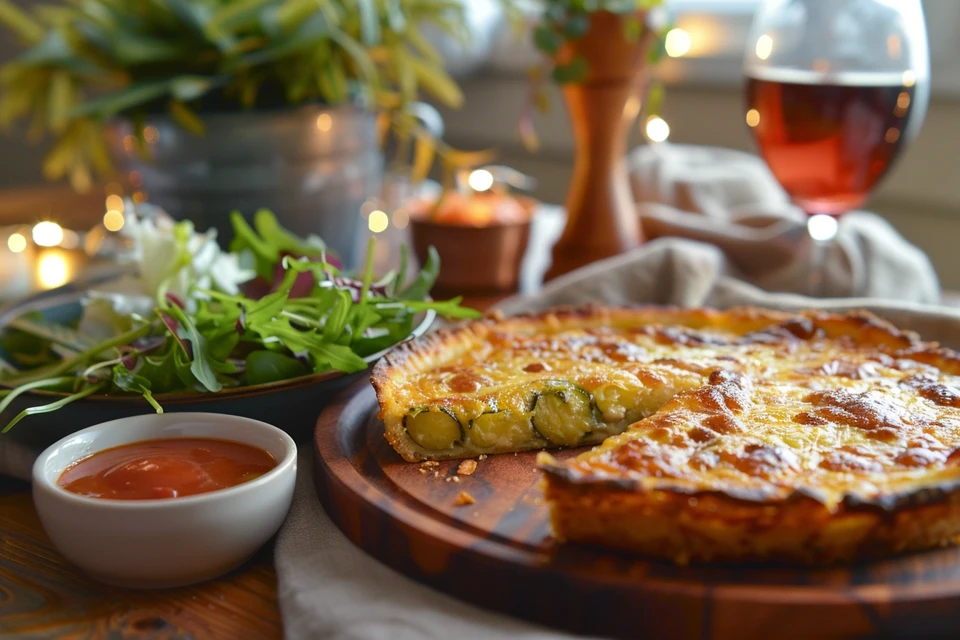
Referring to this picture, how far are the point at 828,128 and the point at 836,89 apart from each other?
10 cm

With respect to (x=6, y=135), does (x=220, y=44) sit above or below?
above

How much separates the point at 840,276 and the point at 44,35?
2863 millimetres

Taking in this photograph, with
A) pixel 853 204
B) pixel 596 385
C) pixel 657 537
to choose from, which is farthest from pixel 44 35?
pixel 657 537

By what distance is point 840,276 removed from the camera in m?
2.79

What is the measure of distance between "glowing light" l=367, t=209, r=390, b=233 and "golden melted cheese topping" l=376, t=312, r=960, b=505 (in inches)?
62.9

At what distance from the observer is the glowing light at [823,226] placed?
250 centimetres

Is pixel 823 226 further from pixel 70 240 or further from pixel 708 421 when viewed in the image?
pixel 70 240

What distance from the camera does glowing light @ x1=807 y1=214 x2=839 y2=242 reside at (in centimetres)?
250

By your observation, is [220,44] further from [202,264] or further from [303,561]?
[303,561]

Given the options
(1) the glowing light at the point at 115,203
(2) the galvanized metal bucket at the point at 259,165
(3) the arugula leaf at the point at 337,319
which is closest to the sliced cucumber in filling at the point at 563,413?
(3) the arugula leaf at the point at 337,319

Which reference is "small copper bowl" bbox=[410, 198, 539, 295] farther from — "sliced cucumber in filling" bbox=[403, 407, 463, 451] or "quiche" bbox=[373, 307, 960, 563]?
"sliced cucumber in filling" bbox=[403, 407, 463, 451]

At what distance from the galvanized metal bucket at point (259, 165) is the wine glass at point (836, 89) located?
4.19 ft

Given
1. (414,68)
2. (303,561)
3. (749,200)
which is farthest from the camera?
(749,200)

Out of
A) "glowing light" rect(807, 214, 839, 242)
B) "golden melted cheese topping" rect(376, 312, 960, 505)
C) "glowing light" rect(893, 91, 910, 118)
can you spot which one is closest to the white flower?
"golden melted cheese topping" rect(376, 312, 960, 505)
